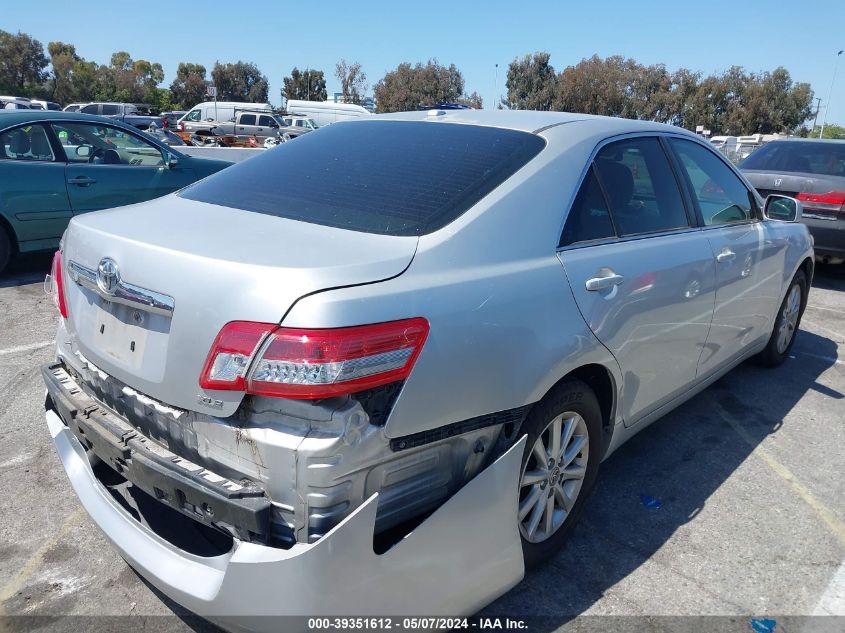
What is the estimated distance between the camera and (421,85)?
6088cm

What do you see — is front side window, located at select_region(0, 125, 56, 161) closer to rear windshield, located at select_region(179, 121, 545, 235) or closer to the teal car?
the teal car

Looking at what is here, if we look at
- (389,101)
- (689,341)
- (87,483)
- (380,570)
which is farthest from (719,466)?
(389,101)

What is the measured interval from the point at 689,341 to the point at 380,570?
7.09 ft

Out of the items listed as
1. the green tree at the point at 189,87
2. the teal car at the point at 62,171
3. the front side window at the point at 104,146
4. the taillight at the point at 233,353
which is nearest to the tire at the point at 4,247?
the teal car at the point at 62,171

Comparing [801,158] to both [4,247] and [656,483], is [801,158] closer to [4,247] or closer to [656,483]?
[656,483]

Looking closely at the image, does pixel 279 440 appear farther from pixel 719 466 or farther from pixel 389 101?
pixel 389 101

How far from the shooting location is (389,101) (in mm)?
62969

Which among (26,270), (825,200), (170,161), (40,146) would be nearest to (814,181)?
(825,200)

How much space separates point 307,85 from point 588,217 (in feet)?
268

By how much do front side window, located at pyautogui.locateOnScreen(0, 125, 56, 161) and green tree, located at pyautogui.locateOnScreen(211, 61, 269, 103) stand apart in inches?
2968

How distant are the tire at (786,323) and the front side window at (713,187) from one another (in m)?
1.02

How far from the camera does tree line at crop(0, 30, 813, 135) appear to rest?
2058 inches

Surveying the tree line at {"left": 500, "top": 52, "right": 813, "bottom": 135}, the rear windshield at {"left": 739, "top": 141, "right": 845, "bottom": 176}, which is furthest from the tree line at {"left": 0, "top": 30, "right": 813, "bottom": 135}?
the rear windshield at {"left": 739, "top": 141, "right": 845, "bottom": 176}

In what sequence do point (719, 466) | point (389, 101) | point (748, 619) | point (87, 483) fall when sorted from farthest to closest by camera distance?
point (389, 101), point (719, 466), point (748, 619), point (87, 483)
